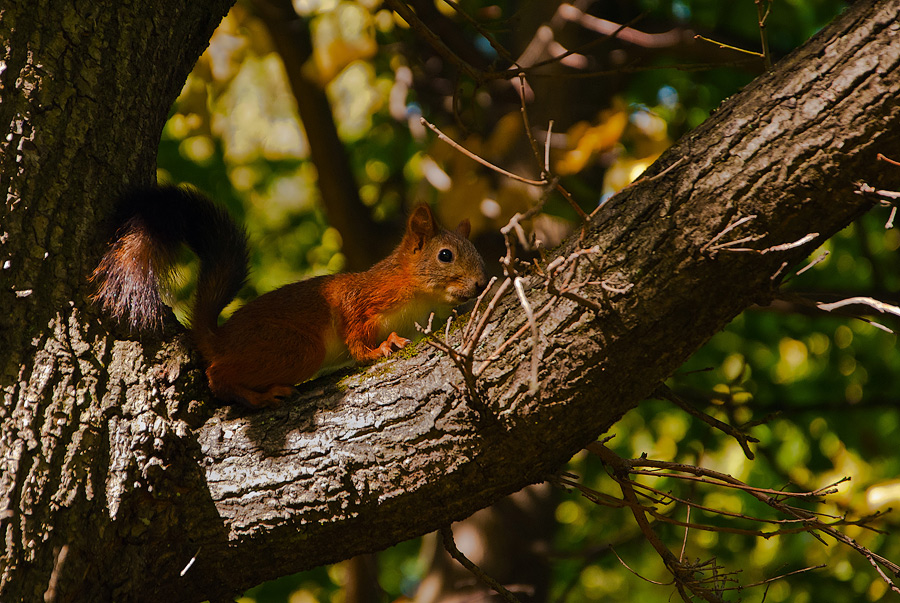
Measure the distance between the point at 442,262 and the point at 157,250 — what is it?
1292 millimetres

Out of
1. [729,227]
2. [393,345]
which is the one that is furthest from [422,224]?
[729,227]

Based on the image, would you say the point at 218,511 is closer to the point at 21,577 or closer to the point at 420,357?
the point at 21,577

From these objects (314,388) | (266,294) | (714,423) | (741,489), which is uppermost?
(266,294)

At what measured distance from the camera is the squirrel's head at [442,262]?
316cm

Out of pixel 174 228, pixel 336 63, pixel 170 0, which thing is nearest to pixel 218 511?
pixel 174 228

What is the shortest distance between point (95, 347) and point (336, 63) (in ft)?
7.64

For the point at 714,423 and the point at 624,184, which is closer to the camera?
the point at 714,423

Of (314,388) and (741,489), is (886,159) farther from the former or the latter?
(314,388)

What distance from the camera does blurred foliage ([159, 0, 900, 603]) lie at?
3744mm

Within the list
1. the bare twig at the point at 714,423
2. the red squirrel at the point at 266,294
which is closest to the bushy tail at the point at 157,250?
the red squirrel at the point at 266,294

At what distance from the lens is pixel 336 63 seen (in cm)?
391

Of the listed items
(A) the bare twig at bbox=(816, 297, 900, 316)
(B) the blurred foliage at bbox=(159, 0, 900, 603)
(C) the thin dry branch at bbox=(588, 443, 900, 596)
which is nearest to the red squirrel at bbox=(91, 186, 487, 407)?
(B) the blurred foliage at bbox=(159, 0, 900, 603)

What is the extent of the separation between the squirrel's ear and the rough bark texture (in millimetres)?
1225

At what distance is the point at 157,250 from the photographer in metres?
2.15
